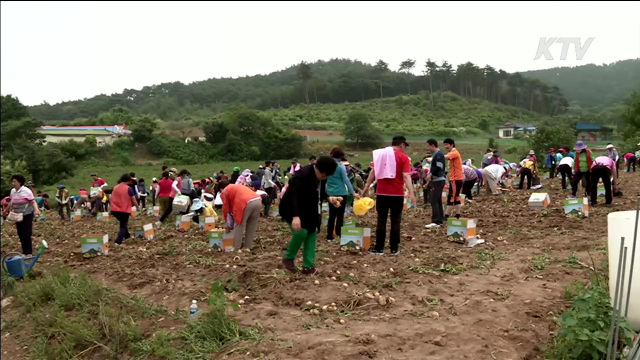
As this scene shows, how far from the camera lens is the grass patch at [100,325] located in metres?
4.56

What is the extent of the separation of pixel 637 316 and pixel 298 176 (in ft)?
11.9

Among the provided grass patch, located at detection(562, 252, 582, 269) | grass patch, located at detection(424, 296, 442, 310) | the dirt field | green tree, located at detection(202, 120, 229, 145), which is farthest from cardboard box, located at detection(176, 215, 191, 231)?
green tree, located at detection(202, 120, 229, 145)

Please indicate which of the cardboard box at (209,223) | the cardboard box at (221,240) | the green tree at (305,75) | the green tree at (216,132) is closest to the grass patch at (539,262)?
the cardboard box at (221,240)

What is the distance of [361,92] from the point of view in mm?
102250

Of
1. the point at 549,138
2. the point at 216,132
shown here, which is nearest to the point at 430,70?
the point at 216,132

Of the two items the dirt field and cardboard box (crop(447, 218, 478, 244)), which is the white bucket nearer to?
the dirt field

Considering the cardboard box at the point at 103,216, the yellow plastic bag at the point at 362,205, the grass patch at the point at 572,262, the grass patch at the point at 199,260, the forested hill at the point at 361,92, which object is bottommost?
the cardboard box at the point at 103,216

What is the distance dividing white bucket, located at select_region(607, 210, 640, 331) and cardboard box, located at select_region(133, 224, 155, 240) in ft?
27.3

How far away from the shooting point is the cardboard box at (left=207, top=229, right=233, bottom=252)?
8.00m

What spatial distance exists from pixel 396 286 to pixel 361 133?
156 feet

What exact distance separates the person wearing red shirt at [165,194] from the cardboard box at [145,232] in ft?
6.88

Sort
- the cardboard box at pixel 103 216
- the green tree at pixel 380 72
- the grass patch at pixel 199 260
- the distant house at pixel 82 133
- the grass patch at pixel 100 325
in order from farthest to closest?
the green tree at pixel 380 72
the distant house at pixel 82 133
the cardboard box at pixel 103 216
the grass patch at pixel 199 260
the grass patch at pixel 100 325

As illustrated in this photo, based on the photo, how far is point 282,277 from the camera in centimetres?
595

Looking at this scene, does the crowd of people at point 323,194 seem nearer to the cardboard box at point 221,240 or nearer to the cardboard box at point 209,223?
the cardboard box at point 221,240
